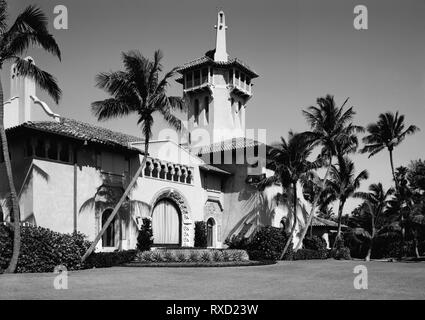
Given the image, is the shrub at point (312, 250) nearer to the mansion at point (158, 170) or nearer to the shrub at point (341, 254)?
the shrub at point (341, 254)

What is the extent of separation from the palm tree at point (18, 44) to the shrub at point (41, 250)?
80cm

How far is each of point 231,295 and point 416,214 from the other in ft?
86.0

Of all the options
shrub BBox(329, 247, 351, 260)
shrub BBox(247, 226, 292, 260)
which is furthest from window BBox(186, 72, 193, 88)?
shrub BBox(329, 247, 351, 260)

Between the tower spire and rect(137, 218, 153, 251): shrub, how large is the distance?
→ 2258cm

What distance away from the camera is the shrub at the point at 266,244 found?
31728 millimetres

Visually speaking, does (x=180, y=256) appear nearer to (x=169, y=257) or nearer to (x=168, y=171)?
(x=169, y=257)

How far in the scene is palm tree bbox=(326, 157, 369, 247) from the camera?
39750 mm

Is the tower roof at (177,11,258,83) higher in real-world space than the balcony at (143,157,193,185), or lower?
higher

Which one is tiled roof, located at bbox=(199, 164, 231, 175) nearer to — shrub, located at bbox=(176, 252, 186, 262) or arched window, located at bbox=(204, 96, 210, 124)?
shrub, located at bbox=(176, 252, 186, 262)

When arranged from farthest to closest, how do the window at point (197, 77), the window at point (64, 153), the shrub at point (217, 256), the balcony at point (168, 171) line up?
the window at point (197, 77) → the balcony at point (168, 171) → the shrub at point (217, 256) → the window at point (64, 153)

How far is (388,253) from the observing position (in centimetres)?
4691

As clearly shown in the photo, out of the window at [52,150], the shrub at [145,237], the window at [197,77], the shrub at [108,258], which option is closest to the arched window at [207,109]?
the window at [197,77]

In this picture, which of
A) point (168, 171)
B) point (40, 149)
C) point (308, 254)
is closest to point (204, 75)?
point (168, 171)

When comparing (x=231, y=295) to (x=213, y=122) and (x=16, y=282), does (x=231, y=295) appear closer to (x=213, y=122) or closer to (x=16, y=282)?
(x=16, y=282)
